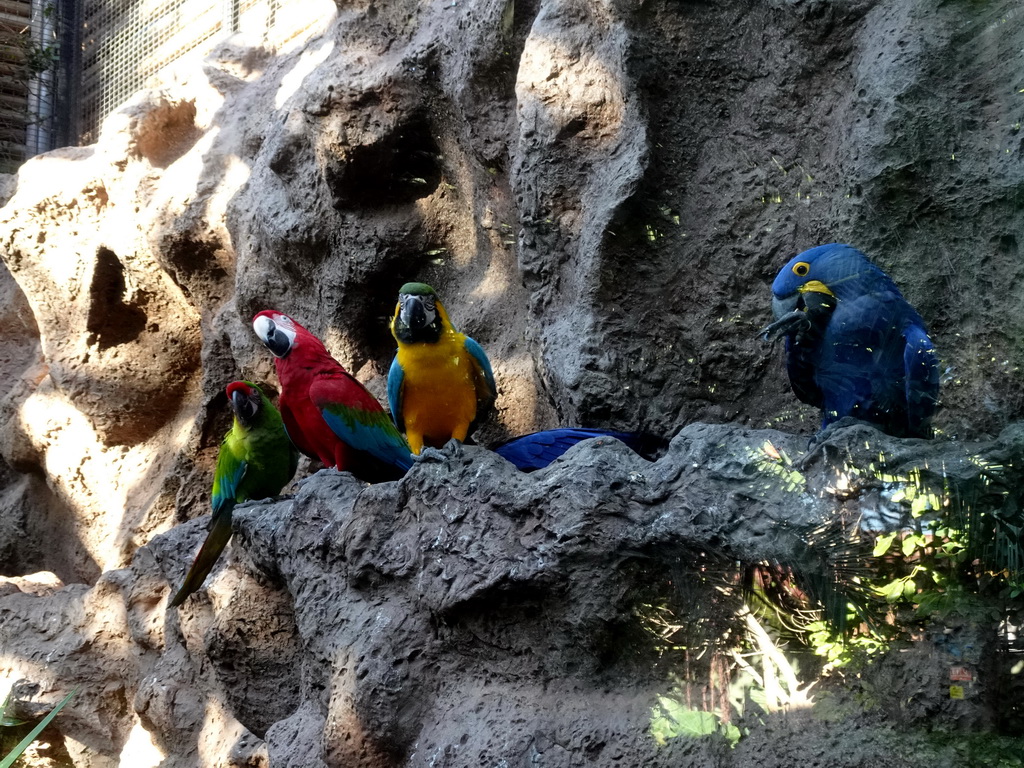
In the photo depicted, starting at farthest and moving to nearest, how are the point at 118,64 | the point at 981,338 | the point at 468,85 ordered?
the point at 118,64 < the point at 468,85 < the point at 981,338

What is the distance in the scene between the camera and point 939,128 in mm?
2447

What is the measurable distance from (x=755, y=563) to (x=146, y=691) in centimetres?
252

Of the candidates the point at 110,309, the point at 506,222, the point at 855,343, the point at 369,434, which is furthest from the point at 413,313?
the point at 110,309

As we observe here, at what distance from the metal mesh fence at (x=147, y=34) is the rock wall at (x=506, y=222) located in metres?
0.24

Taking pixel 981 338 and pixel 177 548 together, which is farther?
pixel 177 548

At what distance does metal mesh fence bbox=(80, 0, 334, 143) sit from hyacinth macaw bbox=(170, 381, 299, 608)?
2.42 m

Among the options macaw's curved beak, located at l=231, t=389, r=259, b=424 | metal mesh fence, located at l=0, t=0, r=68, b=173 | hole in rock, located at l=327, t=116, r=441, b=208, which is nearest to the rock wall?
hole in rock, located at l=327, t=116, r=441, b=208

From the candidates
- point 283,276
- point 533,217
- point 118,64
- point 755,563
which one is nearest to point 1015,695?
point 755,563

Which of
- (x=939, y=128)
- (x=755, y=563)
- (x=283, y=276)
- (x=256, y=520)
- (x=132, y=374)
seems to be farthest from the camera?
(x=132, y=374)

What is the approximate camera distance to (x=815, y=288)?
2129 millimetres

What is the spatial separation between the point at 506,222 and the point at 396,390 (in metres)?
0.90

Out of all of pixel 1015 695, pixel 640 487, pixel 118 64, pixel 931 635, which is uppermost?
pixel 118 64

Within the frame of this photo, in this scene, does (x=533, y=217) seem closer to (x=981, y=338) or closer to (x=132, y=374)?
(x=981, y=338)

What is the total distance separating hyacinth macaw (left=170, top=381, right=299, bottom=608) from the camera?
3105mm
